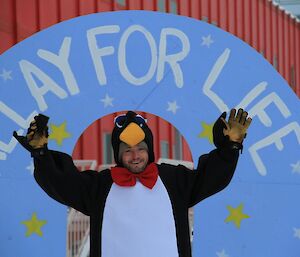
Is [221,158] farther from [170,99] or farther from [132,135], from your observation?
[170,99]

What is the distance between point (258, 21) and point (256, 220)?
554 centimetres

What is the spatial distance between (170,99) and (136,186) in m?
0.77

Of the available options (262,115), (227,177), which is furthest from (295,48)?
(227,177)

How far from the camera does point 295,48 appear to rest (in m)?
9.52

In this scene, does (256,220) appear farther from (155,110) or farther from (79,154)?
(79,154)

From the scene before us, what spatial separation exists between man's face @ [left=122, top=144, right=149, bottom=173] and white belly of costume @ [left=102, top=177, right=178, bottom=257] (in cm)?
6

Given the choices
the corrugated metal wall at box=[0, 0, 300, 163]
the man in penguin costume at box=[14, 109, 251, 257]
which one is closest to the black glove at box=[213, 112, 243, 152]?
the man in penguin costume at box=[14, 109, 251, 257]

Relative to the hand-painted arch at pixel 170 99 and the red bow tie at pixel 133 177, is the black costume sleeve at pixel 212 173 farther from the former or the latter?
the hand-painted arch at pixel 170 99

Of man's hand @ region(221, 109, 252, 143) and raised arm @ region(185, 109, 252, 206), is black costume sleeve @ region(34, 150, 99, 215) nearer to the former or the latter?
raised arm @ region(185, 109, 252, 206)

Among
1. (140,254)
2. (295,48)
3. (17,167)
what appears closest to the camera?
(140,254)

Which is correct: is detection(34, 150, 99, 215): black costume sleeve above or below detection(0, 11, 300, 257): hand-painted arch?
below

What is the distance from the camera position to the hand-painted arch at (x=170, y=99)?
10.0 feet

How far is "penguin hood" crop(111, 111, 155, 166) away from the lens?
2418 millimetres

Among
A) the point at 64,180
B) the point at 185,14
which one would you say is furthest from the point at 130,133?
the point at 185,14
